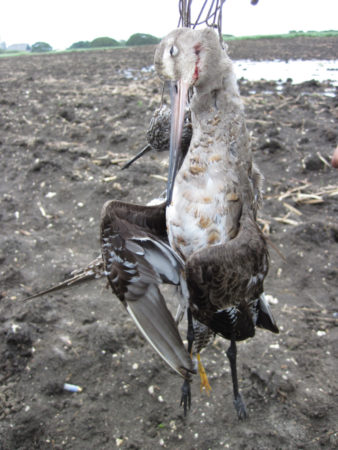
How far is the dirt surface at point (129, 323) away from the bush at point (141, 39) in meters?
33.5

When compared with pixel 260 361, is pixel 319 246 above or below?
above

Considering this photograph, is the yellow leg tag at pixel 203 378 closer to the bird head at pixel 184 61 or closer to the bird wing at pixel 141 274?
Result: the bird wing at pixel 141 274

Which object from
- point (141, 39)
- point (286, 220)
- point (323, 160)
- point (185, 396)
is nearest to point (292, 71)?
point (323, 160)

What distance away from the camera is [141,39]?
38625mm

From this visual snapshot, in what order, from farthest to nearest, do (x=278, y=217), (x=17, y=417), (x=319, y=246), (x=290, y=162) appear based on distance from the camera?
(x=290, y=162)
(x=278, y=217)
(x=319, y=246)
(x=17, y=417)

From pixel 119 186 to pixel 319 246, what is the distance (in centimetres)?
279

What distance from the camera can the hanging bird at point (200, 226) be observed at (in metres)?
2.36

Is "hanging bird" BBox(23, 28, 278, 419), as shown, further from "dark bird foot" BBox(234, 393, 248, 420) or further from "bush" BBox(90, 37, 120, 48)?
"bush" BBox(90, 37, 120, 48)

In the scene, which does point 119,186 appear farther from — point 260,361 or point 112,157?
point 260,361

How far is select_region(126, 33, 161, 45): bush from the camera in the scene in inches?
1505

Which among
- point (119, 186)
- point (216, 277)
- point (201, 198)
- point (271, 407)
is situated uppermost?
point (201, 198)

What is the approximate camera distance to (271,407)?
10.4 feet

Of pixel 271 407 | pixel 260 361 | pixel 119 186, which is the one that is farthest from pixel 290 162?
pixel 271 407

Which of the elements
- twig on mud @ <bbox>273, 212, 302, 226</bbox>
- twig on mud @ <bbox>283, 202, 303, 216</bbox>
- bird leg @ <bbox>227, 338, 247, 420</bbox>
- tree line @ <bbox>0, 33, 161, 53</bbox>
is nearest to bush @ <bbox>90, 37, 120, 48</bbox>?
tree line @ <bbox>0, 33, 161, 53</bbox>
